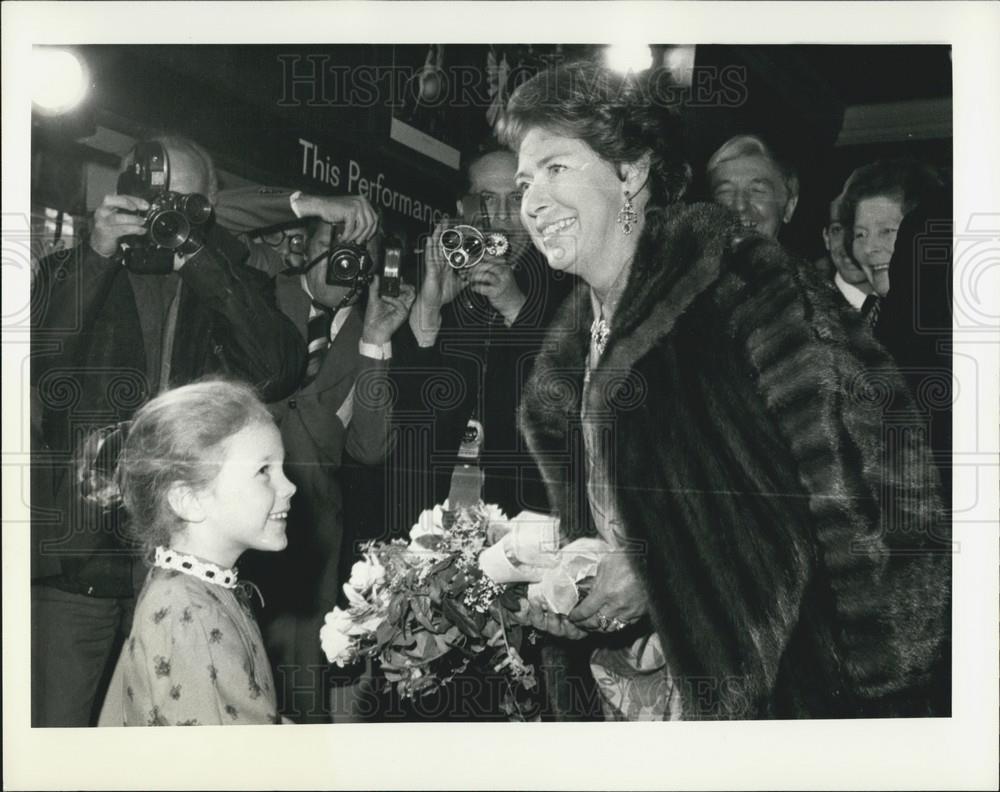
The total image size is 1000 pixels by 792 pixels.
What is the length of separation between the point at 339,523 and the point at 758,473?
975 mm

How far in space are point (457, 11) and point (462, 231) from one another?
0.51 m

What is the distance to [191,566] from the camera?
2.59 metres

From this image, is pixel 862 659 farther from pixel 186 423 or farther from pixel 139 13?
pixel 139 13

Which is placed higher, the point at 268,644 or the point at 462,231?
the point at 462,231

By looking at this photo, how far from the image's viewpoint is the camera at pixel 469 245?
268 cm

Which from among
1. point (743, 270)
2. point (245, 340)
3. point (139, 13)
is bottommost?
point (245, 340)

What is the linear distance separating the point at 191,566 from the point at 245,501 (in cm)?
19

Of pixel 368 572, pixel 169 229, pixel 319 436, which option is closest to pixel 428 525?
pixel 368 572

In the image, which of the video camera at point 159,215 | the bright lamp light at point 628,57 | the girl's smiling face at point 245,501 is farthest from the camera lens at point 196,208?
the bright lamp light at point 628,57

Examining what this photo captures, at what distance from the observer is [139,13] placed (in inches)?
104

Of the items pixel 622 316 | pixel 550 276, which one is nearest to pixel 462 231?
pixel 550 276

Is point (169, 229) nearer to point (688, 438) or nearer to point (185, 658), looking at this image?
point (185, 658)

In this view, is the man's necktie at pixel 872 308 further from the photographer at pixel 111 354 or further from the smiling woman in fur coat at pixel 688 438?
the photographer at pixel 111 354

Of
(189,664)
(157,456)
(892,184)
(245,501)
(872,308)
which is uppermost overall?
(892,184)
